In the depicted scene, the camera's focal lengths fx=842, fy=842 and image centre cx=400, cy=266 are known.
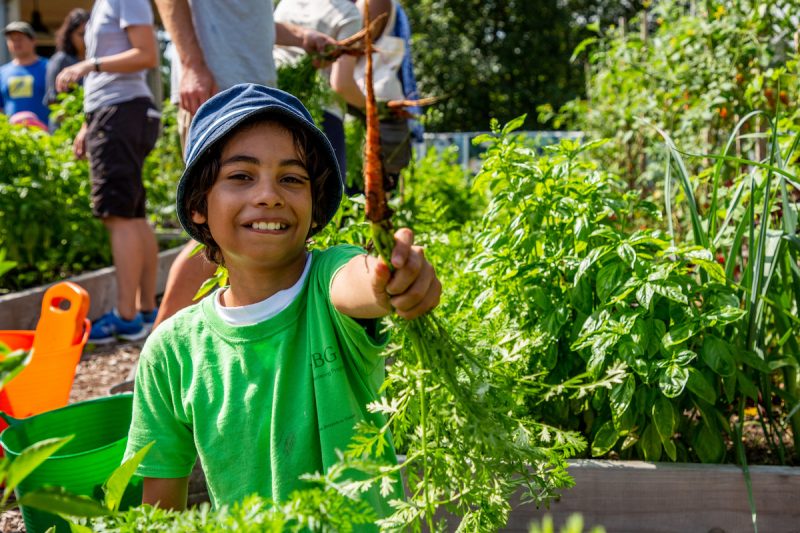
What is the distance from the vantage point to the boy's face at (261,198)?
1.59 meters

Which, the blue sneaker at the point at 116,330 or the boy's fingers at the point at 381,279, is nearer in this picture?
the boy's fingers at the point at 381,279

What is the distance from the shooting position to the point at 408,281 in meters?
1.09

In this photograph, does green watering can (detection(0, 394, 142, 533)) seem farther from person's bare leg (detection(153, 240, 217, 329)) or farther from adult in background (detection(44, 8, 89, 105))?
adult in background (detection(44, 8, 89, 105))

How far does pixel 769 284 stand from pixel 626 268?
16.2 inches

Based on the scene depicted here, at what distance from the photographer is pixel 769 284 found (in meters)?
2.21

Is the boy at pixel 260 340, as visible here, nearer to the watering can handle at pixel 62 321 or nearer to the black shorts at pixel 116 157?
the watering can handle at pixel 62 321

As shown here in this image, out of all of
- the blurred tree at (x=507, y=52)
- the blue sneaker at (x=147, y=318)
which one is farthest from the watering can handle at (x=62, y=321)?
the blurred tree at (x=507, y=52)

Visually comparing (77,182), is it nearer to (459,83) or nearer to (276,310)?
(276,310)

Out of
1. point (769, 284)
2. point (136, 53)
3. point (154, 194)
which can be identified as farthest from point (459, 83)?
point (769, 284)

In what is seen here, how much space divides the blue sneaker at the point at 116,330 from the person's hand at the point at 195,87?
1998 millimetres

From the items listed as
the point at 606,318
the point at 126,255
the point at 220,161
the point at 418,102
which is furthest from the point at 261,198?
the point at 126,255

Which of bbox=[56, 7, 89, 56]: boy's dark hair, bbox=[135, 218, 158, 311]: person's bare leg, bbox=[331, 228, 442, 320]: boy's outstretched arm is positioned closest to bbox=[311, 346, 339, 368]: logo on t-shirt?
bbox=[331, 228, 442, 320]: boy's outstretched arm

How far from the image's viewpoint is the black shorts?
4.31m

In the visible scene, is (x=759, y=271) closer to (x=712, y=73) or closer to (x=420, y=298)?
(x=420, y=298)
